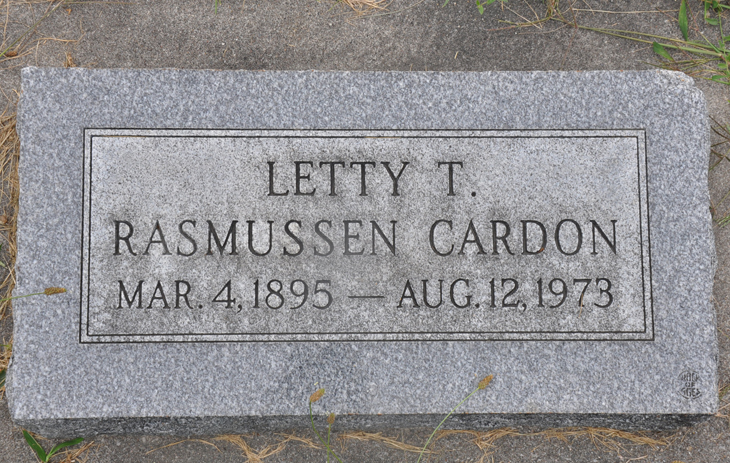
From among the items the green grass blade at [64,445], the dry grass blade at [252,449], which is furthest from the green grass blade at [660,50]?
the green grass blade at [64,445]

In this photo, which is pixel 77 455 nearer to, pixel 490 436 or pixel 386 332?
pixel 386 332

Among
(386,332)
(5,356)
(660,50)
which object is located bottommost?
(5,356)

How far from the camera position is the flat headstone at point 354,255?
2047 mm

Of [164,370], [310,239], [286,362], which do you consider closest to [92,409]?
[164,370]

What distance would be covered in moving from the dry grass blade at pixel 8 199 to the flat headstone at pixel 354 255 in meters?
0.24

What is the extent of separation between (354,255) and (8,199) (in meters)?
1.66

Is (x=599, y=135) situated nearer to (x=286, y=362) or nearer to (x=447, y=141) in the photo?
(x=447, y=141)

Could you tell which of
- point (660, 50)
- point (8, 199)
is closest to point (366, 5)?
point (660, 50)

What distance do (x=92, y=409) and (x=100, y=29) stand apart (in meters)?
1.76

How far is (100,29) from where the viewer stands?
7.65 ft

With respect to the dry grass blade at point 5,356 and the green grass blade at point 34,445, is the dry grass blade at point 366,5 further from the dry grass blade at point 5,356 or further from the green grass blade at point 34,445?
the green grass blade at point 34,445

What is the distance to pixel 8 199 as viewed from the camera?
7.47 ft

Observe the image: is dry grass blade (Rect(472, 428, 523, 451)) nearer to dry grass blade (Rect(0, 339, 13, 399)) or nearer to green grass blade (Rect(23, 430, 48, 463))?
green grass blade (Rect(23, 430, 48, 463))

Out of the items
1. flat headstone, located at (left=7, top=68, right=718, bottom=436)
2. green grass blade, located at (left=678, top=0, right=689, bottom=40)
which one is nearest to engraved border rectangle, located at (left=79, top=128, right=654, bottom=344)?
flat headstone, located at (left=7, top=68, right=718, bottom=436)
